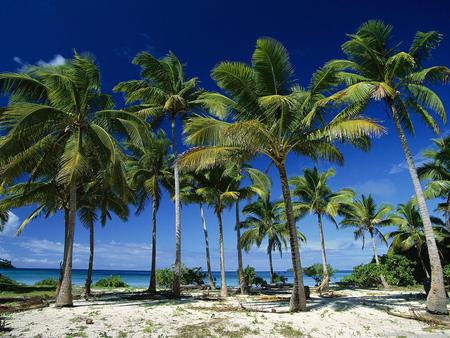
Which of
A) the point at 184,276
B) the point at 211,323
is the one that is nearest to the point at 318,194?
the point at 184,276

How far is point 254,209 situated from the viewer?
2717cm

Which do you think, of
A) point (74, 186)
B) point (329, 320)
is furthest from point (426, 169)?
point (74, 186)

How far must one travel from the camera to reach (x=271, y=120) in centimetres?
1248

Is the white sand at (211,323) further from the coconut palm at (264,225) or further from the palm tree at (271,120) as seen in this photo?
the coconut palm at (264,225)

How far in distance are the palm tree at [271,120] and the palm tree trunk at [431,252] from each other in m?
1.48

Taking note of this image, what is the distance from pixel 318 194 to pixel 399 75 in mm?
13405

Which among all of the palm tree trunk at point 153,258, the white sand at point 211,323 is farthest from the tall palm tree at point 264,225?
the white sand at point 211,323

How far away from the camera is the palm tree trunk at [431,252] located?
1059cm

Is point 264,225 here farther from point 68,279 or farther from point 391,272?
point 68,279

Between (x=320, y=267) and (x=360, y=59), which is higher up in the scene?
(x=360, y=59)

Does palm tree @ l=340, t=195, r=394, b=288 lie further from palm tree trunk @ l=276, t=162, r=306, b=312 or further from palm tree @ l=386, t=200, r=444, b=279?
palm tree trunk @ l=276, t=162, r=306, b=312

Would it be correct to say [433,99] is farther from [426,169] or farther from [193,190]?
[193,190]

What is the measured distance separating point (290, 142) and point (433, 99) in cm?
529

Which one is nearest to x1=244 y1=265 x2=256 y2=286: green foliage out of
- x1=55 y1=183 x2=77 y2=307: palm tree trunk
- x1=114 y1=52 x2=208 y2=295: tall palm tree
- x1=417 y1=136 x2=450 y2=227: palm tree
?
x1=114 y1=52 x2=208 y2=295: tall palm tree
